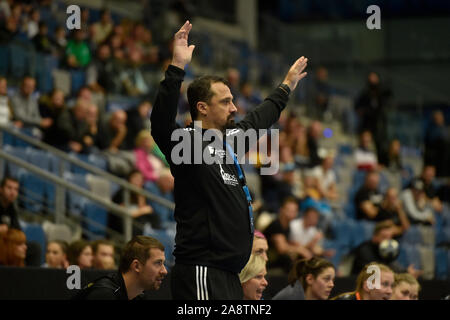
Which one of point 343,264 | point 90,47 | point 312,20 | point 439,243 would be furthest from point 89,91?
point 312,20

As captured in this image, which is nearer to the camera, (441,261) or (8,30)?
(441,261)

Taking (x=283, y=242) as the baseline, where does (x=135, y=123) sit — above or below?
above

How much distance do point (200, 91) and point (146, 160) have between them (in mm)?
6695

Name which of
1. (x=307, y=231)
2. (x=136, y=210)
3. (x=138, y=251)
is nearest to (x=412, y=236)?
(x=307, y=231)

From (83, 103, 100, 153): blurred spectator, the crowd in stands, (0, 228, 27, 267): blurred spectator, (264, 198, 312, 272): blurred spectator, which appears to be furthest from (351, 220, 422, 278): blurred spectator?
(0, 228, 27, 267): blurred spectator

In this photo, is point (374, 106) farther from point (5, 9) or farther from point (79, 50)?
point (5, 9)

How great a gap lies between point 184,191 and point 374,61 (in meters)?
16.0

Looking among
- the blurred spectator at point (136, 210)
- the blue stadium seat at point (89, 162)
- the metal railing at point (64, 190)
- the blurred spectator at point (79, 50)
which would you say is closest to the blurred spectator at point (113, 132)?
the blue stadium seat at point (89, 162)

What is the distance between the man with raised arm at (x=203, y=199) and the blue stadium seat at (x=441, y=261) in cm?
743

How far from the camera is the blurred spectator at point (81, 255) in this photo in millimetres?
6871

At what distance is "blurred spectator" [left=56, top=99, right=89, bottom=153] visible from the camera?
10.0 metres

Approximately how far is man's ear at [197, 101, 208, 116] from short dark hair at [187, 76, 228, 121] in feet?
0.06

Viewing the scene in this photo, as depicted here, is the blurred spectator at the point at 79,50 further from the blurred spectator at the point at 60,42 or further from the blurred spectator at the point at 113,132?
the blurred spectator at the point at 113,132

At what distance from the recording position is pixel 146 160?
Answer: 1063 centimetres
